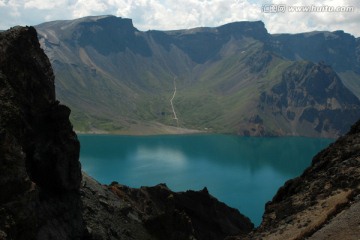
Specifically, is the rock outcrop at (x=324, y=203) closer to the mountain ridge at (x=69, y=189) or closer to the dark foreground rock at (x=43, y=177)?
the mountain ridge at (x=69, y=189)

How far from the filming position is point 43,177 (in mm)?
49781

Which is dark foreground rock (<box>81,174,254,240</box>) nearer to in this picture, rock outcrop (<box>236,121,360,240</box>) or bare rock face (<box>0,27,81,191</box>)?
bare rock face (<box>0,27,81,191</box>)

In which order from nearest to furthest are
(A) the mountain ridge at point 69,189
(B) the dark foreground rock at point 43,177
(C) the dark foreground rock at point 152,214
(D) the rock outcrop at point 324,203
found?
(D) the rock outcrop at point 324,203 < (A) the mountain ridge at point 69,189 < (B) the dark foreground rock at point 43,177 < (C) the dark foreground rock at point 152,214

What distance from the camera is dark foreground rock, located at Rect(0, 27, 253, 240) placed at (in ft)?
128

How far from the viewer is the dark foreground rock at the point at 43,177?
39031mm

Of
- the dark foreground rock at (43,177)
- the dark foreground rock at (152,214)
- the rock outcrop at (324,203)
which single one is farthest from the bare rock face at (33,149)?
the rock outcrop at (324,203)

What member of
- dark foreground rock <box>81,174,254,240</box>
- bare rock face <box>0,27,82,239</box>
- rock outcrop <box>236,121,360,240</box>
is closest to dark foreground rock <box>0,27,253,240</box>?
bare rock face <box>0,27,82,239</box>

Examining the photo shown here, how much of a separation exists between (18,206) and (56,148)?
13.3 metres

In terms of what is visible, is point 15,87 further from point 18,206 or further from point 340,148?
point 340,148

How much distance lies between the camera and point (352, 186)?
118 feet

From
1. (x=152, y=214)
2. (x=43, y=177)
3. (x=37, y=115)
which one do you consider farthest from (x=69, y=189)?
(x=152, y=214)

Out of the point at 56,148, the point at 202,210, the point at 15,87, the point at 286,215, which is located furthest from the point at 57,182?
the point at 202,210

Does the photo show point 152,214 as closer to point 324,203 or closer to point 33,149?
point 33,149

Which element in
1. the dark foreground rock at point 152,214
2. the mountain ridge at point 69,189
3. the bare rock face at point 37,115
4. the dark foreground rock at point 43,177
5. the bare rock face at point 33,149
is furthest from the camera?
the dark foreground rock at point 152,214
